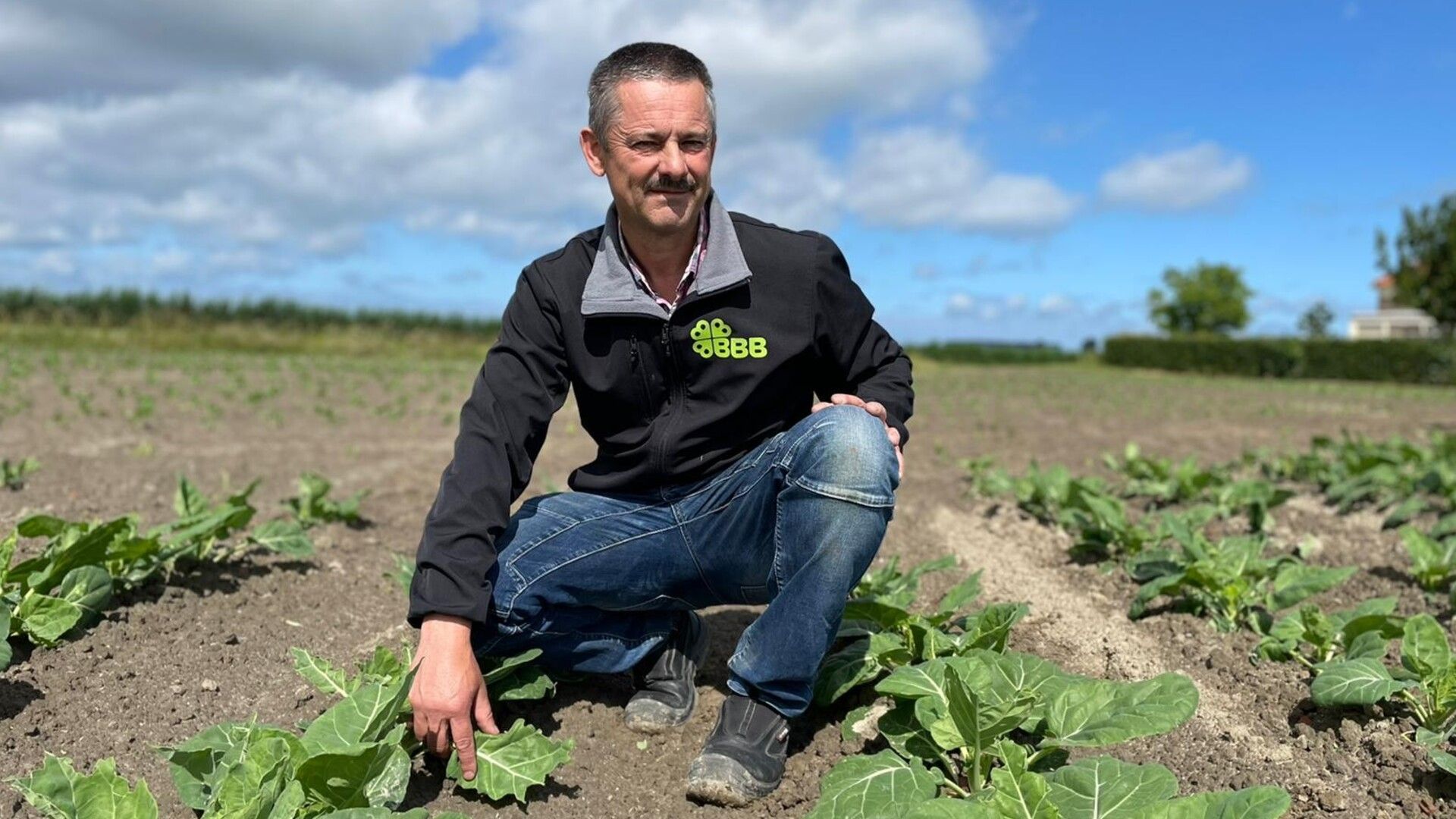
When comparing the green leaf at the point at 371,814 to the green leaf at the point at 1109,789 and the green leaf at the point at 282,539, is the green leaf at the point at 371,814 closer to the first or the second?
the green leaf at the point at 1109,789

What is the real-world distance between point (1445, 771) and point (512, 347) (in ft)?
7.80

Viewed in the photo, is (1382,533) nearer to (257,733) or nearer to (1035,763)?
(1035,763)

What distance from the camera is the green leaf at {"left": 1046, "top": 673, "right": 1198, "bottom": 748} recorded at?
7.18ft

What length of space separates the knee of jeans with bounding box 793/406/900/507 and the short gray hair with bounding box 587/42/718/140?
0.85m

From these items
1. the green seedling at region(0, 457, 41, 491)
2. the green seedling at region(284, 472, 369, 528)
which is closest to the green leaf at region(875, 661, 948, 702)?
A: the green seedling at region(284, 472, 369, 528)

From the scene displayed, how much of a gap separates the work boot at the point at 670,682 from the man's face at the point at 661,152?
1150 mm

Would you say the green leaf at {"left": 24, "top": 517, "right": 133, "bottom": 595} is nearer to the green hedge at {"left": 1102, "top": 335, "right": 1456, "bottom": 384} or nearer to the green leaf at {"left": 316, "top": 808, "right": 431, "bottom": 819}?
the green leaf at {"left": 316, "top": 808, "right": 431, "bottom": 819}

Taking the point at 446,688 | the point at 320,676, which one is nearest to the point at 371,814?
the point at 446,688

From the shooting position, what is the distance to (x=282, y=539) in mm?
3818

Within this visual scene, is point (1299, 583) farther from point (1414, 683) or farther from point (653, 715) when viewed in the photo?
point (653, 715)

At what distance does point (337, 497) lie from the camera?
6.32 meters

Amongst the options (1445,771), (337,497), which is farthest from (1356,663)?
(337,497)

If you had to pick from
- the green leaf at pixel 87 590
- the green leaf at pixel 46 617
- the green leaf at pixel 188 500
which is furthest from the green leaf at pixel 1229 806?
the green leaf at pixel 188 500

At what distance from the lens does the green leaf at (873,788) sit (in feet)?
6.82
